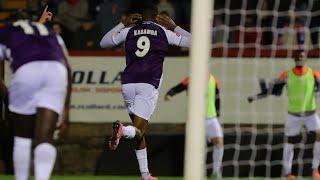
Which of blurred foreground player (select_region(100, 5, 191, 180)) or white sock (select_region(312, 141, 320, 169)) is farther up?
blurred foreground player (select_region(100, 5, 191, 180))

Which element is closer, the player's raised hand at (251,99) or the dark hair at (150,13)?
the dark hair at (150,13)

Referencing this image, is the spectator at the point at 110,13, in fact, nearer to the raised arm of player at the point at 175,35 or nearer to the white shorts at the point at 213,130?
the white shorts at the point at 213,130

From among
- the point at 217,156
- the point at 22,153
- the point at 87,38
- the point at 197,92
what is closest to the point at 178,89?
the point at 217,156

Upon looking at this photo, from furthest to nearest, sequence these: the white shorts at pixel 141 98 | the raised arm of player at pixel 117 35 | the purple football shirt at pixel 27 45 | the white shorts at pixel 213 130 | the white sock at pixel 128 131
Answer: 1. the white shorts at pixel 213 130
2. the raised arm of player at pixel 117 35
3. the white shorts at pixel 141 98
4. the white sock at pixel 128 131
5. the purple football shirt at pixel 27 45

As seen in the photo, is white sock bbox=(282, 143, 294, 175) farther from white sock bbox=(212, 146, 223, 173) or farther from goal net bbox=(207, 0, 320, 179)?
white sock bbox=(212, 146, 223, 173)

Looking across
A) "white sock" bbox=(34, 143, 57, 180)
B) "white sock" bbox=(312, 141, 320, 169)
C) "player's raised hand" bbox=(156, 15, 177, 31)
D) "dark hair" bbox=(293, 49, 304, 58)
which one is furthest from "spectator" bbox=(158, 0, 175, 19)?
"white sock" bbox=(34, 143, 57, 180)

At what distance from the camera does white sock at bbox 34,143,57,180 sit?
7.95 meters

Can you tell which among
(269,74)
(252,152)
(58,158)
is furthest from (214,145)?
(58,158)

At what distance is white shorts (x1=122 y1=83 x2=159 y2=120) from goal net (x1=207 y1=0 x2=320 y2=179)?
8.26 ft

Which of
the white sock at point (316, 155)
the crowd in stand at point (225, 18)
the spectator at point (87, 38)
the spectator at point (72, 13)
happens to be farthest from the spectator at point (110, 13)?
the white sock at point (316, 155)

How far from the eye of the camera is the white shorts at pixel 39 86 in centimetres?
800

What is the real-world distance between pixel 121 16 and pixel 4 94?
695cm

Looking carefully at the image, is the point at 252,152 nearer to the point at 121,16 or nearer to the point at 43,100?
the point at 121,16

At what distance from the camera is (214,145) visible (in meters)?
14.1
